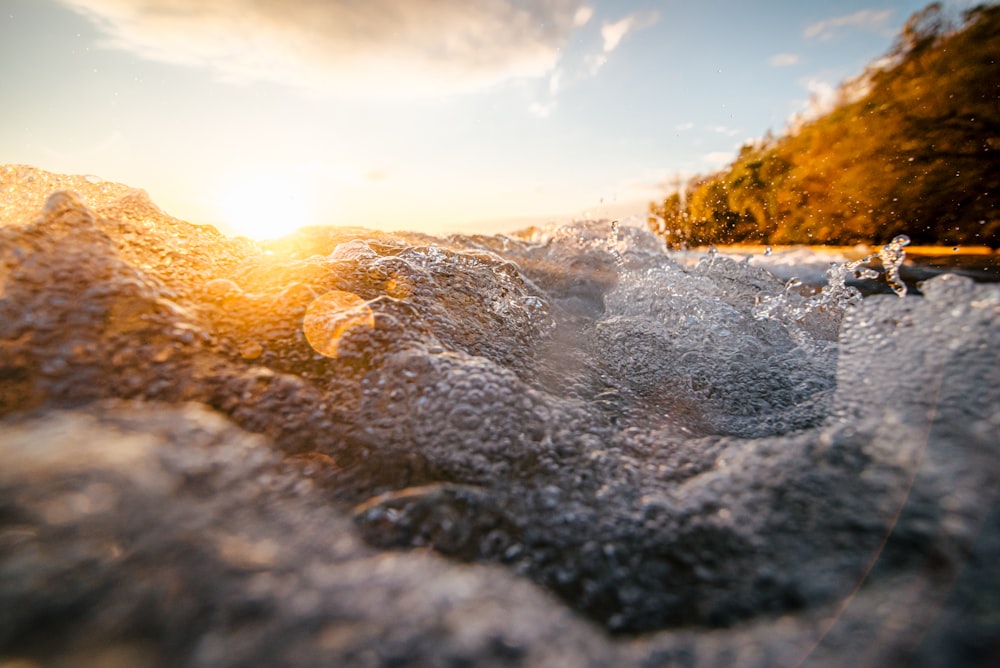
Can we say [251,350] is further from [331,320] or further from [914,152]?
[914,152]

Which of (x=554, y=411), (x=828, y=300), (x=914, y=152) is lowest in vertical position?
(x=554, y=411)

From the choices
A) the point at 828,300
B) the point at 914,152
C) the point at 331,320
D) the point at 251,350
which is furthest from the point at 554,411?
the point at 914,152

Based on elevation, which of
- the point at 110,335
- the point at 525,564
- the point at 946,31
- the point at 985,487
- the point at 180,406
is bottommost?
the point at 525,564

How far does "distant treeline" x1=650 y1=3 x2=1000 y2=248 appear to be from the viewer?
6.24 metres

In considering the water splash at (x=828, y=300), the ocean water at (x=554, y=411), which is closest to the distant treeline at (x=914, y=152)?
the water splash at (x=828, y=300)

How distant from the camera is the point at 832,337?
2.05 m

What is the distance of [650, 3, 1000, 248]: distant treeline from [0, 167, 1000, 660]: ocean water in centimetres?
500

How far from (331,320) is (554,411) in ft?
2.70

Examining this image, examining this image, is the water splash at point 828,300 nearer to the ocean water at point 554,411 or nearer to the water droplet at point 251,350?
the ocean water at point 554,411

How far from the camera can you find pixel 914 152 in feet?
22.7

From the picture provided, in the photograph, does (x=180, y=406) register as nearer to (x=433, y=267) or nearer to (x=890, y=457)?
(x=433, y=267)

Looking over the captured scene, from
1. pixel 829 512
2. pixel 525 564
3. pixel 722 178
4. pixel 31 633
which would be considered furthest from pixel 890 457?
pixel 722 178

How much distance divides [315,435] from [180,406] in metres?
0.34

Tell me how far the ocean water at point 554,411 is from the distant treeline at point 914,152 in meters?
A: 5.00
